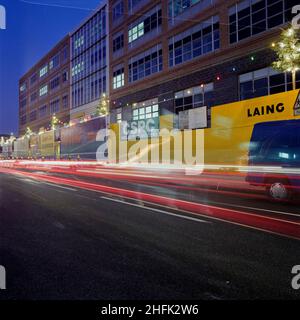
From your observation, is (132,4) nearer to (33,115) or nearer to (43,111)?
(43,111)

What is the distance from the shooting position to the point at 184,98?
3183 cm

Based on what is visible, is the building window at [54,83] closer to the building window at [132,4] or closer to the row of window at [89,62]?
the row of window at [89,62]

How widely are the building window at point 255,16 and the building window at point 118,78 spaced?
60.0 ft

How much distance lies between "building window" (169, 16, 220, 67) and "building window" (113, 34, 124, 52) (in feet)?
35.4

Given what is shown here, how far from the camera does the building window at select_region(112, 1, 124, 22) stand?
41.6 m

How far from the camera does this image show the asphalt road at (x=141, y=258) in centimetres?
384

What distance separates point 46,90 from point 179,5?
152ft

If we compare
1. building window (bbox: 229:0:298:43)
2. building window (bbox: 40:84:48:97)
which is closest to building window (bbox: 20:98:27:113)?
building window (bbox: 40:84:48:97)

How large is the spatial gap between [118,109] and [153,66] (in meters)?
8.55

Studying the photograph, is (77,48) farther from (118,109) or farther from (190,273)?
(190,273)

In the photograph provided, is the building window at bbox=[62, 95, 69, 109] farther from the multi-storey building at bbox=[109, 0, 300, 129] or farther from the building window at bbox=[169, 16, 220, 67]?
the building window at bbox=[169, 16, 220, 67]

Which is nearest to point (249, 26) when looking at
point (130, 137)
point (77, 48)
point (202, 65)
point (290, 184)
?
point (202, 65)

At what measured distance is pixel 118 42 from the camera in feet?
142

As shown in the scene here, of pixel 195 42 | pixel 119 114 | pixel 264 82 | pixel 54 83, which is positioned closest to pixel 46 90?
pixel 54 83
